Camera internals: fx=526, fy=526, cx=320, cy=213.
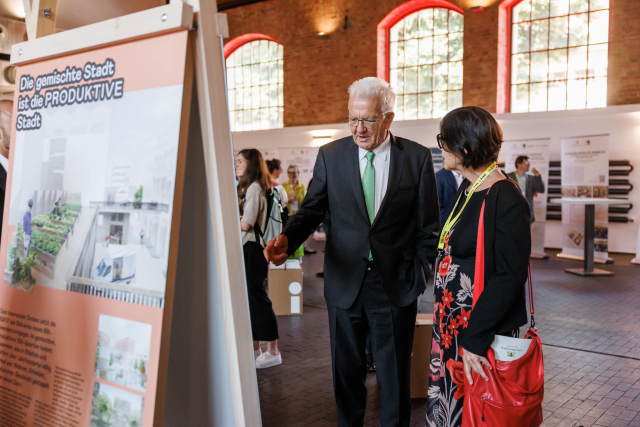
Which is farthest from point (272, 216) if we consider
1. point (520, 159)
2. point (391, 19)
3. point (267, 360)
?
point (391, 19)

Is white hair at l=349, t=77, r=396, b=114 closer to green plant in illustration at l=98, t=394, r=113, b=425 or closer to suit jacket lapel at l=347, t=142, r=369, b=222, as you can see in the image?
suit jacket lapel at l=347, t=142, r=369, b=222

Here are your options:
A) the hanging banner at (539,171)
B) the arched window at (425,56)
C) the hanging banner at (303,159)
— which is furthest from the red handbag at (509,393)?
the hanging banner at (303,159)

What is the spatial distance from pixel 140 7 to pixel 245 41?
1287 centimetres

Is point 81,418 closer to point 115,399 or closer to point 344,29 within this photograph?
point 115,399

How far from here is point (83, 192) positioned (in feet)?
4.29

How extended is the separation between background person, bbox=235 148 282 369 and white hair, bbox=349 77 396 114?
1.60 m

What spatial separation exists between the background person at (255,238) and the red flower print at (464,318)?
6.31ft

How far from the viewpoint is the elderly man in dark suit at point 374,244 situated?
2.06 m

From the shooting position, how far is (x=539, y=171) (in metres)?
9.31

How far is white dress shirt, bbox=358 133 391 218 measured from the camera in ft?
7.00

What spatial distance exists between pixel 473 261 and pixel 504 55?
9917 mm

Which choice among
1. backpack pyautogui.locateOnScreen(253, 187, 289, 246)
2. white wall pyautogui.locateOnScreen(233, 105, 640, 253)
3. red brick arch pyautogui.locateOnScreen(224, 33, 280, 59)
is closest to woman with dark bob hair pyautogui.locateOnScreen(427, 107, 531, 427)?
backpack pyautogui.locateOnScreen(253, 187, 289, 246)

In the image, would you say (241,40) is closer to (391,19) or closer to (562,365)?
(391,19)

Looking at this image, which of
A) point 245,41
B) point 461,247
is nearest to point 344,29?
point 245,41
